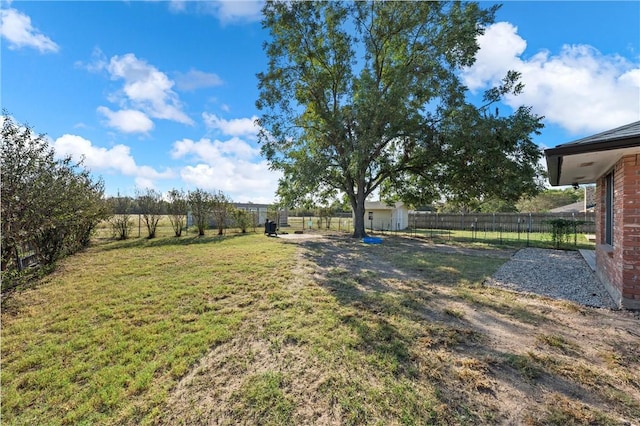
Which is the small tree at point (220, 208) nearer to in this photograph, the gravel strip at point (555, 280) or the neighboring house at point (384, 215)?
the neighboring house at point (384, 215)

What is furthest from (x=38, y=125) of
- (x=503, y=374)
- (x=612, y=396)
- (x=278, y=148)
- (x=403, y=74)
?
(x=403, y=74)

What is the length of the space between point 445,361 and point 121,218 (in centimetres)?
1511

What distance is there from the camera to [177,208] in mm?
14695

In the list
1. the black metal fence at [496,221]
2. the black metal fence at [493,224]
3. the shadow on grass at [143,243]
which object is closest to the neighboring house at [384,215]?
the black metal fence at [493,224]

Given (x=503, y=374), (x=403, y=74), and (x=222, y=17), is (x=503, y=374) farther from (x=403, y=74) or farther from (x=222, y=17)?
(x=403, y=74)

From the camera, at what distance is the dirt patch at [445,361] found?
7.05ft

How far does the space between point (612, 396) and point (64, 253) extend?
40.2 feet

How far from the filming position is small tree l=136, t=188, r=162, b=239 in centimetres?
1400

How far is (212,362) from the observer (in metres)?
2.86

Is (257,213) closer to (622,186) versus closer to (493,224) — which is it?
(493,224)

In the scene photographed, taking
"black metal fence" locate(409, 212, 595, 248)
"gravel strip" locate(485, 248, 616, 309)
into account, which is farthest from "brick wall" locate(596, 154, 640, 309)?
"black metal fence" locate(409, 212, 595, 248)

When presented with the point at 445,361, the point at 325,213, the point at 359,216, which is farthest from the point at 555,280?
the point at 325,213

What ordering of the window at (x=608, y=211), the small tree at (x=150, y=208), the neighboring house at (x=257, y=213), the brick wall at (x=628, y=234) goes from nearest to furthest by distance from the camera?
1. the brick wall at (x=628, y=234)
2. the window at (x=608, y=211)
3. the small tree at (x=150, y=208)
4. the neighboring house at (x=257, y=213)

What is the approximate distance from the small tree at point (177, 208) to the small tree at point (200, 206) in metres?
0.36
